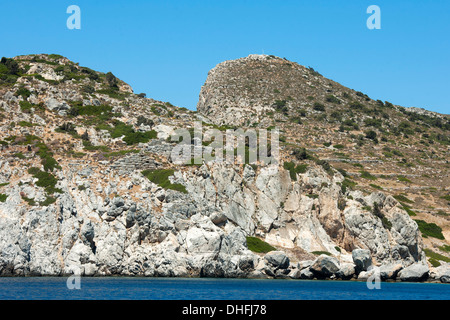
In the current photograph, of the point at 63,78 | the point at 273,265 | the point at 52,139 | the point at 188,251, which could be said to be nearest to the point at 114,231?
the point at 188,251

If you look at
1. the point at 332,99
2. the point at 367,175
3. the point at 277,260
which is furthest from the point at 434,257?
the point at 332,99

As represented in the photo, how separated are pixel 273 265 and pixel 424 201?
1772 inches

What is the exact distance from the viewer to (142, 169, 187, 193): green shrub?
194 feet

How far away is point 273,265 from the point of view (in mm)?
54125

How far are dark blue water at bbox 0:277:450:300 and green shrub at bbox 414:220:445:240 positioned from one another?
2854 cm

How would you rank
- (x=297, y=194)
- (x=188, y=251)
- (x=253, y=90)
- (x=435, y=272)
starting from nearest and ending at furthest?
(x=188, y=251), (x=435, y=272), (x=297, y=194), (x=253, y=90)

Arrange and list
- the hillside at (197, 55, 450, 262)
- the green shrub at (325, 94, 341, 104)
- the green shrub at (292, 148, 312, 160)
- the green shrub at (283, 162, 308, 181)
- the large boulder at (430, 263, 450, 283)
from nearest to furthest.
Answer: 1. the large boulder at (430, 263, 450, 283)
2. the green shrub at (283, 162, 308, 181)
3. the green shrub at (292, 148, 312, 160)
4. the hillside at (197, 55, 450, 262)
5. the green shrub at (325, 94, 341, 104)

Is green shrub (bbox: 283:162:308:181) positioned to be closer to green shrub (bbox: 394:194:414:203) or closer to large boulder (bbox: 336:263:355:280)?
large boulder (bbox: 336:263:355:280)

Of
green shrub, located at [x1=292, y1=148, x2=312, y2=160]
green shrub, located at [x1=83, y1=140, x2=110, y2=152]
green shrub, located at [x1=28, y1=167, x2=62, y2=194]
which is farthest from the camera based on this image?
green shrub, located at [x1=292, y1=148, x2=312, y2=160]

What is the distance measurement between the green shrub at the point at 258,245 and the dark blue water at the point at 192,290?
8324 millimetres

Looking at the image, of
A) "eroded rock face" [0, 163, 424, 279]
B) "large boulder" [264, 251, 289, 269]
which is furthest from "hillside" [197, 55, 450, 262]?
"large boulder" [264, 251, 289, 269]

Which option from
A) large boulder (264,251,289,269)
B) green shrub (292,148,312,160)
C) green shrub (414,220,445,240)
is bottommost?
large boulder (264,251,289,269)

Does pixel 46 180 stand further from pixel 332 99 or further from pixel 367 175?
pixel 332 99
